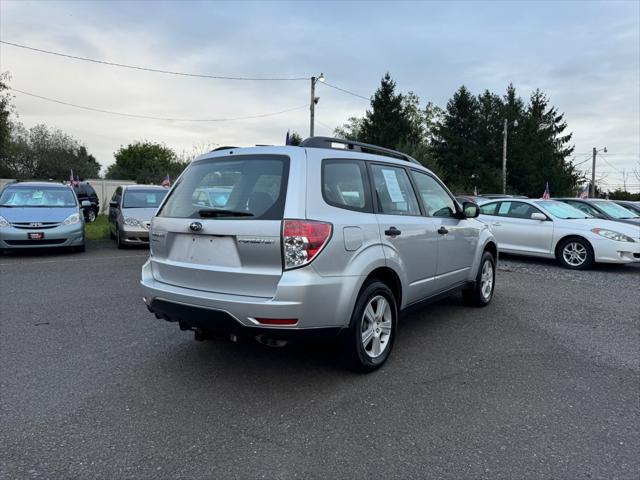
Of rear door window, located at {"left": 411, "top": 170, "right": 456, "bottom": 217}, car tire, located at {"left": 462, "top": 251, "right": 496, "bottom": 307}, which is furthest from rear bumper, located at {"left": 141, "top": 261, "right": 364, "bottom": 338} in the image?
car tire, located at {"left": 462, "top": 251, "right": 496, "bottom": 307}

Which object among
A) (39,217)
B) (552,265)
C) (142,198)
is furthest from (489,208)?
(39,217)

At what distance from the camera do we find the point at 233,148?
3941mm

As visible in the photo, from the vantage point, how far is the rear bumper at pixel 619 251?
9344 millimetres

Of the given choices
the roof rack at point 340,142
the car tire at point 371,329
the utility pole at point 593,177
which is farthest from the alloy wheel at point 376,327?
the utility pole at point 593,177

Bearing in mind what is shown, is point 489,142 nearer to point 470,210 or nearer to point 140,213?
point 140,213

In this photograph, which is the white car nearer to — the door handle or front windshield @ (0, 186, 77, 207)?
the door handle

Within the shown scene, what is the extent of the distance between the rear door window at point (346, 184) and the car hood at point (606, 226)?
24.5 feet

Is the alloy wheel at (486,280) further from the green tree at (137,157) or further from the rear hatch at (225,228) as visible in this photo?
the green tree at (137,157)

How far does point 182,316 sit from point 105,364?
Result: 106cm

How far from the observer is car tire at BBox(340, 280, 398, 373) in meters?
3.68

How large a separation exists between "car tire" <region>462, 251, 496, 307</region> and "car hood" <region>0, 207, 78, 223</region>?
861 cm

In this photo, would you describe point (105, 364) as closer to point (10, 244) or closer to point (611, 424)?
point (611, 424)

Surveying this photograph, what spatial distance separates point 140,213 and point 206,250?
8.99m

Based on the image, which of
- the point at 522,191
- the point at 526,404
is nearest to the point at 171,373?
the point at 526,404
